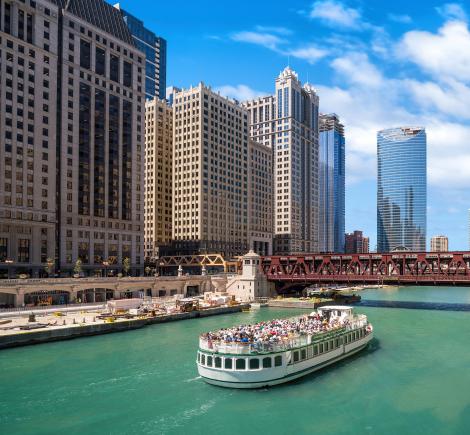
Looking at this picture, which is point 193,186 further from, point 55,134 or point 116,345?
point 116,345

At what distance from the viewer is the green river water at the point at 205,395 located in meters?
38.6

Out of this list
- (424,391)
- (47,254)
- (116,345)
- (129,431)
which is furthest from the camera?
(47,254)

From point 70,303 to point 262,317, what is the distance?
3817cm

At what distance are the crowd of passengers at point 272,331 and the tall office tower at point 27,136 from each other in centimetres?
7633

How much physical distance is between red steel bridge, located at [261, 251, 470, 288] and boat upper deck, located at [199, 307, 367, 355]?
1975 inches

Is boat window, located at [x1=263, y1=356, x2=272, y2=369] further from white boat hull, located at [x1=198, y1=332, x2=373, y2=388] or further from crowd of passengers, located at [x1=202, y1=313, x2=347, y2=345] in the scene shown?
crowd of passengers, located at [x1=202, y1=313, x2=347, y2=345]

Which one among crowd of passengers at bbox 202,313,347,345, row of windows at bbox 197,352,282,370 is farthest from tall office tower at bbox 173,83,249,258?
row of windows at bbox 197,352,282,370

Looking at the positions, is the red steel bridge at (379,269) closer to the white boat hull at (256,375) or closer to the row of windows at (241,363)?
the white boat hull at (256,375)

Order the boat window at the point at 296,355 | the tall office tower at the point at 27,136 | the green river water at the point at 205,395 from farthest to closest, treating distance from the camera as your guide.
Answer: the tall office tower at the point at 27,136
the boat window at the point at 296,355
the green river water at the point at 205,395

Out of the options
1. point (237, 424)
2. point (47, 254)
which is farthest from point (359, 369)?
point (47, 254)

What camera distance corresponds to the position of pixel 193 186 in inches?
7549

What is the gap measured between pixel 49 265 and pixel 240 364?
8110 cm

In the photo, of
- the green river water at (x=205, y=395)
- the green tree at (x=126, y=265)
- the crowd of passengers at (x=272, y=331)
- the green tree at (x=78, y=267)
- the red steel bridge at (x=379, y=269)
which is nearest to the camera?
the green river water at (x=205, y=395)

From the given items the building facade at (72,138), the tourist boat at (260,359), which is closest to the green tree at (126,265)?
the building facade at (72,138)
